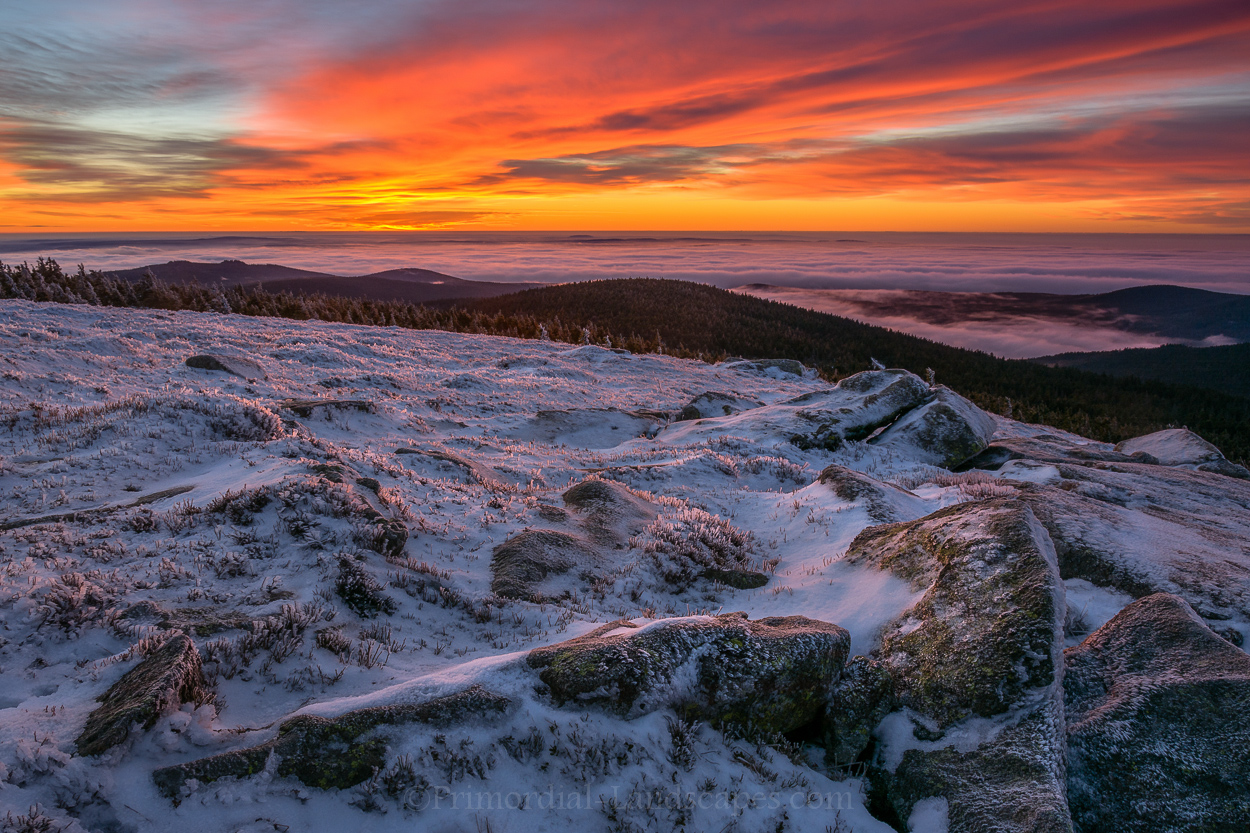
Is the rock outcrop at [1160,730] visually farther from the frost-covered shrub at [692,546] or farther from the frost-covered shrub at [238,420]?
the frost-covered shrub at [238,420]

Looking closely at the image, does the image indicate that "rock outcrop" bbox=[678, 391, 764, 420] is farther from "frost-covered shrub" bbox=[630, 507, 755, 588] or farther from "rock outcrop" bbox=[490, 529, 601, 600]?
"rock outcrop" bbox=[490, 529, 601, 600]

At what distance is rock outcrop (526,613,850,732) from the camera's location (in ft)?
14.9

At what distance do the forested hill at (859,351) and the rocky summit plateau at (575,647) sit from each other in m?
47.1

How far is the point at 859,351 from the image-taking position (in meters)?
99.2

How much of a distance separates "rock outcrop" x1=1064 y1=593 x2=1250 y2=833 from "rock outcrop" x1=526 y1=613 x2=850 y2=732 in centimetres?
198

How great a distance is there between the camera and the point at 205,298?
51.8 m

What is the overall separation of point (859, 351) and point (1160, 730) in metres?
103

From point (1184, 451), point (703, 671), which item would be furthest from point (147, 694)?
point (1184, 451)

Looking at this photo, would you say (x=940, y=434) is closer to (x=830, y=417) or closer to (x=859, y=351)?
(x=830, y=417)

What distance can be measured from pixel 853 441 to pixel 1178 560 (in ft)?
39.7

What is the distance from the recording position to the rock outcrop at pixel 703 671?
179 inches

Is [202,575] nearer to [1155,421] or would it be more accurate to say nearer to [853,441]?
[853,441]

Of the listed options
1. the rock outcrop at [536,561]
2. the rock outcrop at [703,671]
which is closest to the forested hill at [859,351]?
the rock outcrop at [536,561]

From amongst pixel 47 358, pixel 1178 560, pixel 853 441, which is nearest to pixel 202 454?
pixel 47 358
